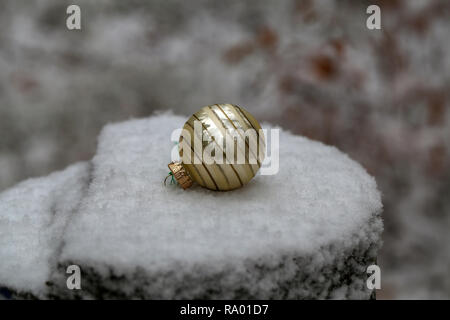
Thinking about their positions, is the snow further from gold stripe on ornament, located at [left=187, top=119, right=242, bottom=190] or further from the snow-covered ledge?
gold stripe on ornament, located at [left=187, top=119, right=242, bottom=190]

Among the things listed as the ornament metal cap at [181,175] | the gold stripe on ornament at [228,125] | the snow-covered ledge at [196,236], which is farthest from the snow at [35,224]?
the gold stripe on ornament at [228,125]

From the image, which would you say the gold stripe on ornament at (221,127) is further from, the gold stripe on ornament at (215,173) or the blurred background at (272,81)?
the blurred background at (272,81)

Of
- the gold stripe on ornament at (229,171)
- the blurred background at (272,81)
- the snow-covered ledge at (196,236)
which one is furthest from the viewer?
the blurred background at (272,81)

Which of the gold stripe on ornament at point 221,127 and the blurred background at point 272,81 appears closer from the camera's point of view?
the gold stripe on ornament at point 221,127

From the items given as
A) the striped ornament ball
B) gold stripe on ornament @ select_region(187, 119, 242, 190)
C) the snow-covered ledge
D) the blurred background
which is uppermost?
the blurred background

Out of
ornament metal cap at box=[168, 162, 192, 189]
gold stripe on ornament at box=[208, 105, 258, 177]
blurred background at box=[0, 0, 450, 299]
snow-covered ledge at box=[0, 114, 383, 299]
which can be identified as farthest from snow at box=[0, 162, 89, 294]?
blurred background at box=[0, 0, 450, 299]

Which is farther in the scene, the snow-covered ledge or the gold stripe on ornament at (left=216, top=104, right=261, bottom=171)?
the gold stripe on ornament at (left=216, top=104, right=261, bottom=171)
